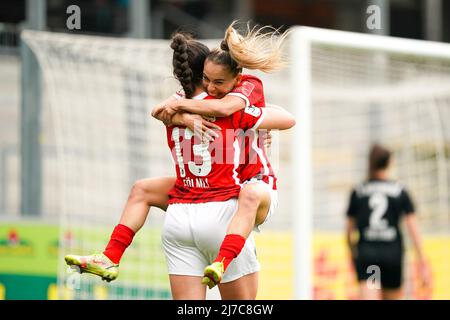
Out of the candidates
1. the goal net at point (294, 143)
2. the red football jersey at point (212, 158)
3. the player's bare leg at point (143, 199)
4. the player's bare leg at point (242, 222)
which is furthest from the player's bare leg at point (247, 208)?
the goal net at point (294, 143)

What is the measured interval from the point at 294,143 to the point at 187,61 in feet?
8.25

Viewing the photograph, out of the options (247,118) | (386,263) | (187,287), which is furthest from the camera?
(386,263)

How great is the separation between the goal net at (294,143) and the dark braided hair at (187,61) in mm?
2303

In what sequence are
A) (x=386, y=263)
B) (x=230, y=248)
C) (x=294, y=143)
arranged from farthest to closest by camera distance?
1. (x=386, y=263)
2. (x=294, y=143)
3. (x=230, y=248)

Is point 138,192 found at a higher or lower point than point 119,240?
higher

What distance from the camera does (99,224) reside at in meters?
8.70

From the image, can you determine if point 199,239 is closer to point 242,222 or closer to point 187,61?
point 242,222

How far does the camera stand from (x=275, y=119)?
4.67 m

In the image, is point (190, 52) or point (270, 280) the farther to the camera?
point (270, 280)

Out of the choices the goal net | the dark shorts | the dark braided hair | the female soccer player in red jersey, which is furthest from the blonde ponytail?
the dark shorts

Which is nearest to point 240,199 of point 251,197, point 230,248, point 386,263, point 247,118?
point 251,197
